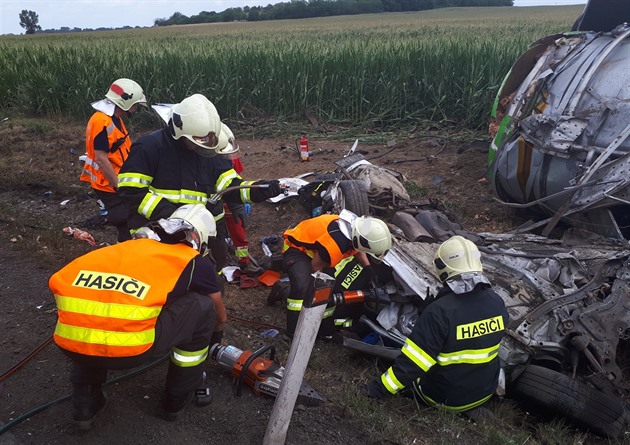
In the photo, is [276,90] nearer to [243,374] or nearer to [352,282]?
[352,282]

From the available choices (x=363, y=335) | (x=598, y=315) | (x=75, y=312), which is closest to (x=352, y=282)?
(x=363, y=335)

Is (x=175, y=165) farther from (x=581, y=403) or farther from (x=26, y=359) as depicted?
(x=581, y=403)

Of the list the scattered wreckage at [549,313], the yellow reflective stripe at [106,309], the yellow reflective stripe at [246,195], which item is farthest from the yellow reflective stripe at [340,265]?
the yellow reflective stripe at [106,309]

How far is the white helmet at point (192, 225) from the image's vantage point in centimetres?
309

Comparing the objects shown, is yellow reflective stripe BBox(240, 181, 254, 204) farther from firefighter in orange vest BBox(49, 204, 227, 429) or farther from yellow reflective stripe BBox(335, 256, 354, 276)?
firefighter in orange vest BBox(49, 204, 227, 429)

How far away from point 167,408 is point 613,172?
13.8ft

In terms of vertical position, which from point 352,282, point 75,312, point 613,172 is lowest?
point 352,282

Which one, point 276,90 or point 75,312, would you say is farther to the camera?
point 276,90

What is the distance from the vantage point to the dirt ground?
10.5 ft

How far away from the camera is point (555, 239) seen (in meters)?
5.33

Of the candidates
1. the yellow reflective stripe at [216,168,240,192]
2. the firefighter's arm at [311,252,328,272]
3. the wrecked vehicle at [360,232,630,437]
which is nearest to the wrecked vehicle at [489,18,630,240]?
the wrecked vehicle at [360,232,630,437]

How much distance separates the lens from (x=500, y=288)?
4.25 metres

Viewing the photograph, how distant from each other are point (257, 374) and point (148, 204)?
1.52m

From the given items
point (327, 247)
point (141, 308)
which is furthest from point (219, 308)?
point (327, 247)
